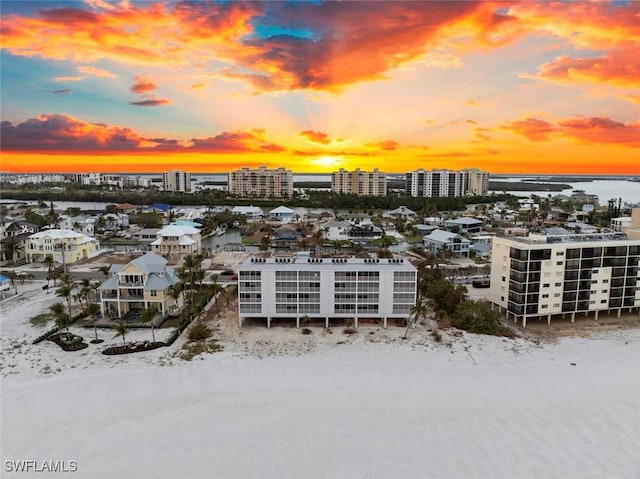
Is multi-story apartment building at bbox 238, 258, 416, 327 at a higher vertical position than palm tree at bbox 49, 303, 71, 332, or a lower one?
higher

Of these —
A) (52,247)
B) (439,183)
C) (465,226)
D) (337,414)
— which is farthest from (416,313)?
(439,183)

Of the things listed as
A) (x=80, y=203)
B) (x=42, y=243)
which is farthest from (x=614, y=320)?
(x=80, y=203)

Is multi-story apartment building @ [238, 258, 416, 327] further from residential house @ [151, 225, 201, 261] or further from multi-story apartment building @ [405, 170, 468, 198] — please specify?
multi-story apartment building @ [405, 170, 468, 198]

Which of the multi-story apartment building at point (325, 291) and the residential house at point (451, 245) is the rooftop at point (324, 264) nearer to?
the multi-story apartment building at point (325, 291)

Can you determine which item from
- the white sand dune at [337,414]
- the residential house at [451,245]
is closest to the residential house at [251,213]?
the residential house at [451,245]

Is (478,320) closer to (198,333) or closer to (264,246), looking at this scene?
(198,333)

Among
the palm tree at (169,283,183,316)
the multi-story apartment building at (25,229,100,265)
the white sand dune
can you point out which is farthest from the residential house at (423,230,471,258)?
the multi-story apartment building at (25,229,100,265)
